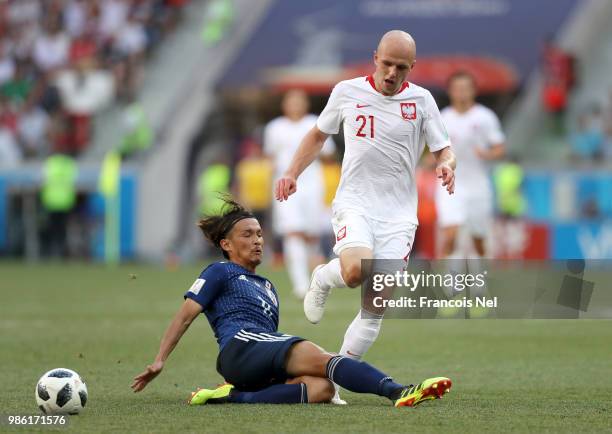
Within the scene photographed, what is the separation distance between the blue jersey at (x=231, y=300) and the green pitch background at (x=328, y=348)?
47 cm

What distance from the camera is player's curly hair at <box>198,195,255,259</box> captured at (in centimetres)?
730

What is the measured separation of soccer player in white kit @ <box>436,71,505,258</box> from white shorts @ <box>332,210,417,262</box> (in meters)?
5.78

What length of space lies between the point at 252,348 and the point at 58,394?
3.38 feet

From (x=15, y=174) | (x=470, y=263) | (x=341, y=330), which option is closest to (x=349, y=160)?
(x=341, y=330)

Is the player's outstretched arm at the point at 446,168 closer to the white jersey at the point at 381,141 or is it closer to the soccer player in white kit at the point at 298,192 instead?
the white jersey at the point at 381,141

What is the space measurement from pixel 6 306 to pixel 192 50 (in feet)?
47.8

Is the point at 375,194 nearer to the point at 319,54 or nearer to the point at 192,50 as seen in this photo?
the point at 319,54

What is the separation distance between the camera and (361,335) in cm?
732

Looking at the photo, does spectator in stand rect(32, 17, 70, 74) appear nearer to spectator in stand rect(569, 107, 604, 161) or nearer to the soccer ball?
spectator in stand rect(569, 107, 604, 161)

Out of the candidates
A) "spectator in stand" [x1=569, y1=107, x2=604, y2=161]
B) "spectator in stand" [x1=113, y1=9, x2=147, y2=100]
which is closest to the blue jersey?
"spectator in stand" [x1=569, y1=107, x2=604, y2=161]

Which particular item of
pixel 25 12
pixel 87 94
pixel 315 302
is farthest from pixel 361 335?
pixel 25 12

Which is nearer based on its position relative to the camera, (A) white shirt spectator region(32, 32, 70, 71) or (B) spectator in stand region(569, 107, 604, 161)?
(B) spectator in stand region(569, 107, 604, 161)

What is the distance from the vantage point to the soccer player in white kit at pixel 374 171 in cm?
736

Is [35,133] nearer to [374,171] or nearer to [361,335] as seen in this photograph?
[374,171]
